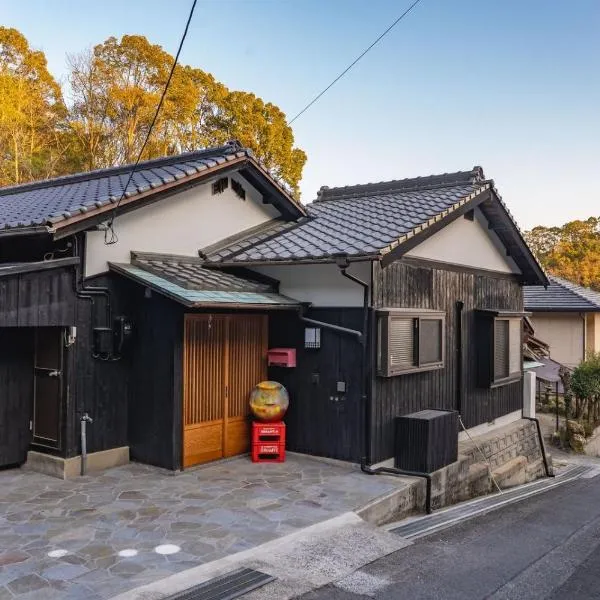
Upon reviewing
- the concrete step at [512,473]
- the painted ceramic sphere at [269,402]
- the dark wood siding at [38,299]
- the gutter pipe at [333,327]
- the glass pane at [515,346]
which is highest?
the dark wood siding at [38,299]

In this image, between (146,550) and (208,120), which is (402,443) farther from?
(208,120)

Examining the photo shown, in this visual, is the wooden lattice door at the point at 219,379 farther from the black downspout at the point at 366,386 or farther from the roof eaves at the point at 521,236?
the roof eaves at the point at 521,236

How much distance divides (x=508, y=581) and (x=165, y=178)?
A: 7491 mm

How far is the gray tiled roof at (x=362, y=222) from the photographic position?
9.48m

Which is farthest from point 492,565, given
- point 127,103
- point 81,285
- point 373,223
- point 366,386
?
point 127,103

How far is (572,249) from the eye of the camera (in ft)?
139

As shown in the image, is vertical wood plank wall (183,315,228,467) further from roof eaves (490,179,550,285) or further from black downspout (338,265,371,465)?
roof eaves (490,179,550,285)

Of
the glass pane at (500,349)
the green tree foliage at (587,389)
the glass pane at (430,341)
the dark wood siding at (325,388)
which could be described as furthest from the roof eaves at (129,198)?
the green tree foliage at (587,389)

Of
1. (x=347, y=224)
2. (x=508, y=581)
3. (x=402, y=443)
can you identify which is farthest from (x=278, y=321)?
(x=508, y=581)

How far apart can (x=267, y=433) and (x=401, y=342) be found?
8.80ft

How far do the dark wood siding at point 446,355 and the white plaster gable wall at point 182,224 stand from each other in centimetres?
340

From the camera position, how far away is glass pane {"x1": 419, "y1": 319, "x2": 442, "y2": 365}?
10.2 metres

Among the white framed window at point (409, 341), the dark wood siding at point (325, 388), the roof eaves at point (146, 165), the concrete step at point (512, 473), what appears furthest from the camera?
the concrete step at point (512, 473)

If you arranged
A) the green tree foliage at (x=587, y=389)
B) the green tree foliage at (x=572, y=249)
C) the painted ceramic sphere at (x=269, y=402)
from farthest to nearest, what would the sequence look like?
the green tree foliage at (x=572, y=249) → the green tree foliage at (x=587, y=389) → the painted ceramic sphere at (x=269, y=402)
